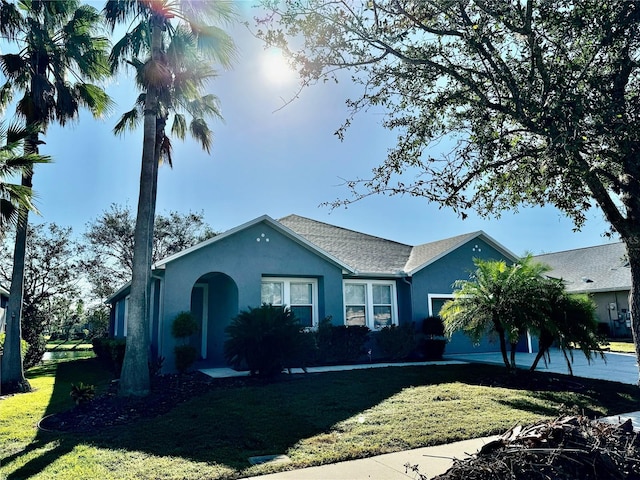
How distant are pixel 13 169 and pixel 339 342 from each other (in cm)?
1033

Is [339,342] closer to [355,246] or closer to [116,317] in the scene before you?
[355,246]

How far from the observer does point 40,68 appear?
1286cm

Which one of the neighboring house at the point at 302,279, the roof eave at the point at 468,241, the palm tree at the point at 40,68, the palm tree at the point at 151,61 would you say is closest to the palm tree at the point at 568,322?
the neighboring house at the point at 302,279

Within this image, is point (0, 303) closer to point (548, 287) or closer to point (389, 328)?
point (389, 328)

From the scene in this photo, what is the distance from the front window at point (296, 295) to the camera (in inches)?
582

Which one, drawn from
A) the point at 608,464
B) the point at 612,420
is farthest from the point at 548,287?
the point at 608,464

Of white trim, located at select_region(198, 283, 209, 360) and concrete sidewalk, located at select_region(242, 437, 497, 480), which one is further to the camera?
white trim, located at select_region(198, 283, 209, 360)

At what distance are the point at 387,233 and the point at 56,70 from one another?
15004mm

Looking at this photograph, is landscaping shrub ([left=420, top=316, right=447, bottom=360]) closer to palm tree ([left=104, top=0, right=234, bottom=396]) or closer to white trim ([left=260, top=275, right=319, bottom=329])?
white trim ([left=260, top=275, right=319, bottom=329])

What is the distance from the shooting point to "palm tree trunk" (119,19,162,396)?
374 inches

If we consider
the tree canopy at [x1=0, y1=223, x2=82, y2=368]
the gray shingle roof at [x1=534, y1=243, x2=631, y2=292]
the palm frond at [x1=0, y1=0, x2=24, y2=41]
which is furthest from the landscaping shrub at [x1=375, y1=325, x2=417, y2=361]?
the tree canopy at [x1=0, y1=223, x2=82, y2=368]

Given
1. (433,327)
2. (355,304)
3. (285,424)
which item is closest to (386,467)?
(285,424)

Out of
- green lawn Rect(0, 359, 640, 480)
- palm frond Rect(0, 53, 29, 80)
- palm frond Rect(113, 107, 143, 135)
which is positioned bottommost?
green lawn Rect(0, 359, 640, 480)

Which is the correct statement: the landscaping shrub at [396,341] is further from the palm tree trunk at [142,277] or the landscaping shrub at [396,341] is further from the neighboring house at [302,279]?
the palm tree trunk at [142,277]
